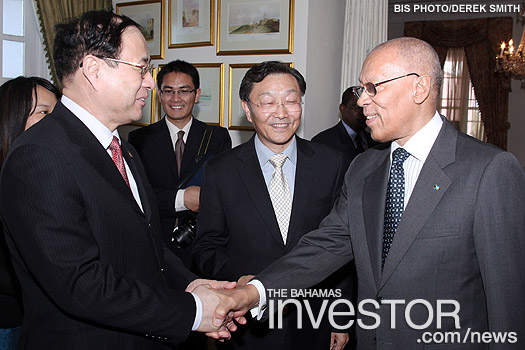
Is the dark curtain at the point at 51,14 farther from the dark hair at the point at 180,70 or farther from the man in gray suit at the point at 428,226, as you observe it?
the man in gray suit at the point at 428,226

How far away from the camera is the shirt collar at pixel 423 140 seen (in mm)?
1879

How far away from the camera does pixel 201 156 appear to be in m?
3.53

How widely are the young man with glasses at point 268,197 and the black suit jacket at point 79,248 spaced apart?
647 mm

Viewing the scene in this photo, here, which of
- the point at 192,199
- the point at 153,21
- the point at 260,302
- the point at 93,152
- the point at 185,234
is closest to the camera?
the point at 93,152

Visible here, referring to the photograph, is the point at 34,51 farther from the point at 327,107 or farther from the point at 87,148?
the point at 87,148

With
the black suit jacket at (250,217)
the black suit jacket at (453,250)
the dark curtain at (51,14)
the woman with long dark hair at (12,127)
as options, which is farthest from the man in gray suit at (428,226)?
the dark curtain at (51,14)

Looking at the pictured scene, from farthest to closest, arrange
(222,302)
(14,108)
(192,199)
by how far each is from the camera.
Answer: (192,199), (14,108), (222,302)

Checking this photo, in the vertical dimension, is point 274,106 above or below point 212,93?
below

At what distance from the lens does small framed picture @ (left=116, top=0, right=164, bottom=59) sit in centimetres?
557

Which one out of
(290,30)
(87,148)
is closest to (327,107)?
(290,30)

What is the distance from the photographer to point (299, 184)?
8.00 ft

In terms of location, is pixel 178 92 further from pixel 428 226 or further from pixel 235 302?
pixel 428 226

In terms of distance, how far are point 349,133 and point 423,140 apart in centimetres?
267

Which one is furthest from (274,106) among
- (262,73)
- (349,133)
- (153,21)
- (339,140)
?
(153,21)
